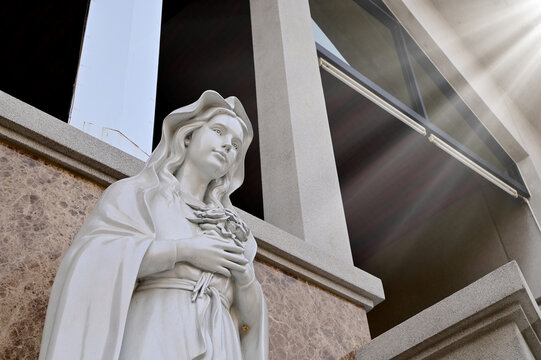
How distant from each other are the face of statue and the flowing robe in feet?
1.55

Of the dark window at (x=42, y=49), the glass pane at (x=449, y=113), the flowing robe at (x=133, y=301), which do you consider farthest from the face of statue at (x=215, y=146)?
the glass pane at (x=449, y=113)

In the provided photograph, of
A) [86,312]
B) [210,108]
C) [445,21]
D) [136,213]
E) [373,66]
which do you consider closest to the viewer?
[86,312]

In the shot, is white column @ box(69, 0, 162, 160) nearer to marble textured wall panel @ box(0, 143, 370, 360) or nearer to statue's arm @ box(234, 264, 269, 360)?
marble textured wall panel @ box(0, 143, 370, 360)

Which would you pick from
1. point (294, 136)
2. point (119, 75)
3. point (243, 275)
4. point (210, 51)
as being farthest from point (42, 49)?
point (243, 275)

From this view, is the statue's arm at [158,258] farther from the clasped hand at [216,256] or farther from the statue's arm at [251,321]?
the statue's arm at [251,321]

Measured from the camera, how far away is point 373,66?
11727 millimetres

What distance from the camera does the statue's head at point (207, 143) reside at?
11.6ft

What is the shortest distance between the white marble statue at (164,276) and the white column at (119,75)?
1.27 m

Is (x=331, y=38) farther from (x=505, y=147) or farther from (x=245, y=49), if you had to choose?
(x=505, y=147)

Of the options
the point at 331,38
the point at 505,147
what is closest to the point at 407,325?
the point at 331,38

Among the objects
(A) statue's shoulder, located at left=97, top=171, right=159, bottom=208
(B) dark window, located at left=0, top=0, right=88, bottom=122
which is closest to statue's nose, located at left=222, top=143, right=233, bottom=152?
(A) statue's shoulder, located at left=97, top=171, right=159, bottom=208

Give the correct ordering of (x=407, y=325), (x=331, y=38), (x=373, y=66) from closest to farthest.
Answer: (x=407, y=325) → (x=331, y=38) → (x=373, y=66)

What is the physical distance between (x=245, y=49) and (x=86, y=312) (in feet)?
28.6

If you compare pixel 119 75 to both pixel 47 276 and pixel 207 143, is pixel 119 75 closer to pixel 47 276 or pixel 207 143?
pixel 207 143
